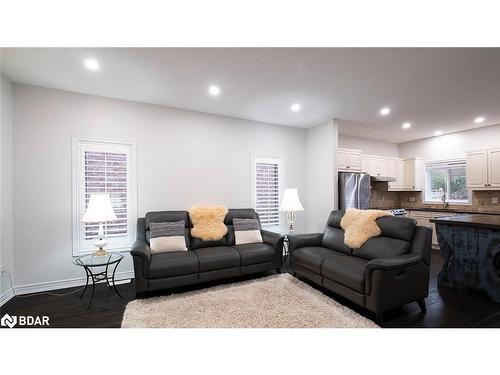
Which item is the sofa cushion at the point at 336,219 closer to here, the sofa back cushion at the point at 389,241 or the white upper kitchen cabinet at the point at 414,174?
the sofa back cushion at the point at 389,241

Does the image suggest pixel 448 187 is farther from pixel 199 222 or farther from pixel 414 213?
pixel 199 222

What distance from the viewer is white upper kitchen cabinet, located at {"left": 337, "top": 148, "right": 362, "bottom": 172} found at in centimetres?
450

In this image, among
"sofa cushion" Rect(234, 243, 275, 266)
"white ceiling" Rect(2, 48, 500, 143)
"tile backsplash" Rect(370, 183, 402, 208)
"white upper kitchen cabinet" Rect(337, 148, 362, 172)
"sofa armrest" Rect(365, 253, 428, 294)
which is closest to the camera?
"sofa armrest" Rect(365, 253, 428, 294)

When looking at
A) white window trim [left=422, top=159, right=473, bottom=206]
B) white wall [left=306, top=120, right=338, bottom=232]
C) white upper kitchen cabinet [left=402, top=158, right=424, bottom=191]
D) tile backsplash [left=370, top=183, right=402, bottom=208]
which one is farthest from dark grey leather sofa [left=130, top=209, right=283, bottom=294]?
white window trim [left=422, top=159, right=473, bottom=206]

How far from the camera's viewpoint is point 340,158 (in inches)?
177

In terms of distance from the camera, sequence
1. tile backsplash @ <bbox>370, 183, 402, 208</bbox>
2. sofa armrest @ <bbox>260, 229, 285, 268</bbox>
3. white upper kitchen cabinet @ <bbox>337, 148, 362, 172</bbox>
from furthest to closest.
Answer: tile backsplash @ <bbox>370, 183, 402, 208</bbox> < white upper kitchen cabinet @ <bbox>337, 148, 362, 172</bbox> < sofa armrest @ <bbox>260, 229, 285, 268</bbox>

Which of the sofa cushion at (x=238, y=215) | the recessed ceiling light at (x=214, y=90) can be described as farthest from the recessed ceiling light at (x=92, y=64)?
the sofa cushion at (x=238, y=215)

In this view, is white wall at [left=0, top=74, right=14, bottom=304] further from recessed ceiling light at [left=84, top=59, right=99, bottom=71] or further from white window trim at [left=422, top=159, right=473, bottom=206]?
white window trim at [left=422, top=159, right=473, bottom=206]

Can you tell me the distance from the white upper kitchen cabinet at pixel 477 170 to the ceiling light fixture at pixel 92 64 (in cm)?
676

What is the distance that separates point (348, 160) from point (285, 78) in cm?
266

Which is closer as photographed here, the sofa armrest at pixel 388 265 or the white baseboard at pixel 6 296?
the sofa armrest at pixel 388 265

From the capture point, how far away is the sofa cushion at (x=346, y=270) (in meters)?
2.19

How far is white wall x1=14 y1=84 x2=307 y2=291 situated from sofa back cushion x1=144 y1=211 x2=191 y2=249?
278 millimetres
